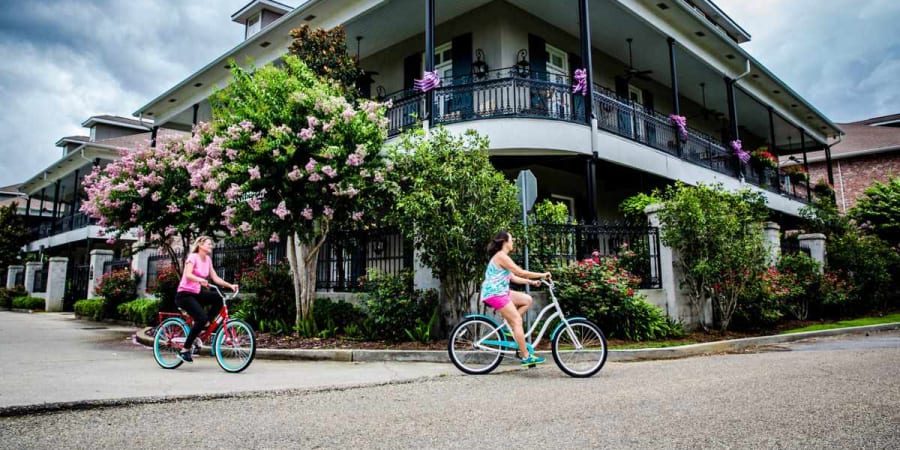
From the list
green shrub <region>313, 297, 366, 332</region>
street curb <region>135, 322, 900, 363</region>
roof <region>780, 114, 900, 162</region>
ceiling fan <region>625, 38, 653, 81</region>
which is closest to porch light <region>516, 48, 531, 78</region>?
ceiling fan <region>625, 38, 653, 81</region>

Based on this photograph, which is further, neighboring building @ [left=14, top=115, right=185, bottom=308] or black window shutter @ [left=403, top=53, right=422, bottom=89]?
neighboring building @ [left=14, top=115, right=185, bottom=308]

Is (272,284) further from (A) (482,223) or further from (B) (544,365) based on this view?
(B) (544,365)

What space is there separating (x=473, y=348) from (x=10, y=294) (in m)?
29.0

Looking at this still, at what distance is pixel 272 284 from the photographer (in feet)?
37.3

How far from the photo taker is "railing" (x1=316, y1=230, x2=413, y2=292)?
11.1m

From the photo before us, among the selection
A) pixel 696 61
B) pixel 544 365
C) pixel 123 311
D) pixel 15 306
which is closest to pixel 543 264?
pixel 544 365

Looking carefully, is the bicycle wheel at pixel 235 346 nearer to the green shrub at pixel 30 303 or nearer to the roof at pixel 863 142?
the green shrub at pixel 30 303

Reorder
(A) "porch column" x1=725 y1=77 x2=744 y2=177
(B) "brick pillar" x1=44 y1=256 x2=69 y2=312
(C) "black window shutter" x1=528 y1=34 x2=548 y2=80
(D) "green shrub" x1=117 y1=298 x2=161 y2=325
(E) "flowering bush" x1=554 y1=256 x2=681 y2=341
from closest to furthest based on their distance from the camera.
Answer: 1. (E) "flowering bush" x1=554 y1=256 x2=681 y2=341
2. (C) "black window shutter" x1=528 y1=34 x2=548 y2=80
3. (D) "green shrub" x1=117 y1=298 x2=161 y2=325
4. (A) "porch column" x1=725 y1=77 x2=744 y2=177
5. (B) "brick pillar" x1=44 y1=256 x2=69 y2=312

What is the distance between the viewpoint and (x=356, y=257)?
11.8 meters

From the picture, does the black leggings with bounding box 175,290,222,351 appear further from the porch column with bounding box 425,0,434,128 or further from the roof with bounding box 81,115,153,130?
the roof with bounding box 81,115,153,130

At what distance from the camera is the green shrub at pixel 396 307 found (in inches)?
375

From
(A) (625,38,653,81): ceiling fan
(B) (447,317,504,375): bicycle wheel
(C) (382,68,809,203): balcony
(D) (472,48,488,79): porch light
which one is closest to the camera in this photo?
(B) (447,317,504,375): bicycle wheel

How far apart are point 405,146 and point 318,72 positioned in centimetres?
435

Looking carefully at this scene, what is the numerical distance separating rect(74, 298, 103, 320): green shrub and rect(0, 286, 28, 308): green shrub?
10.4 m
